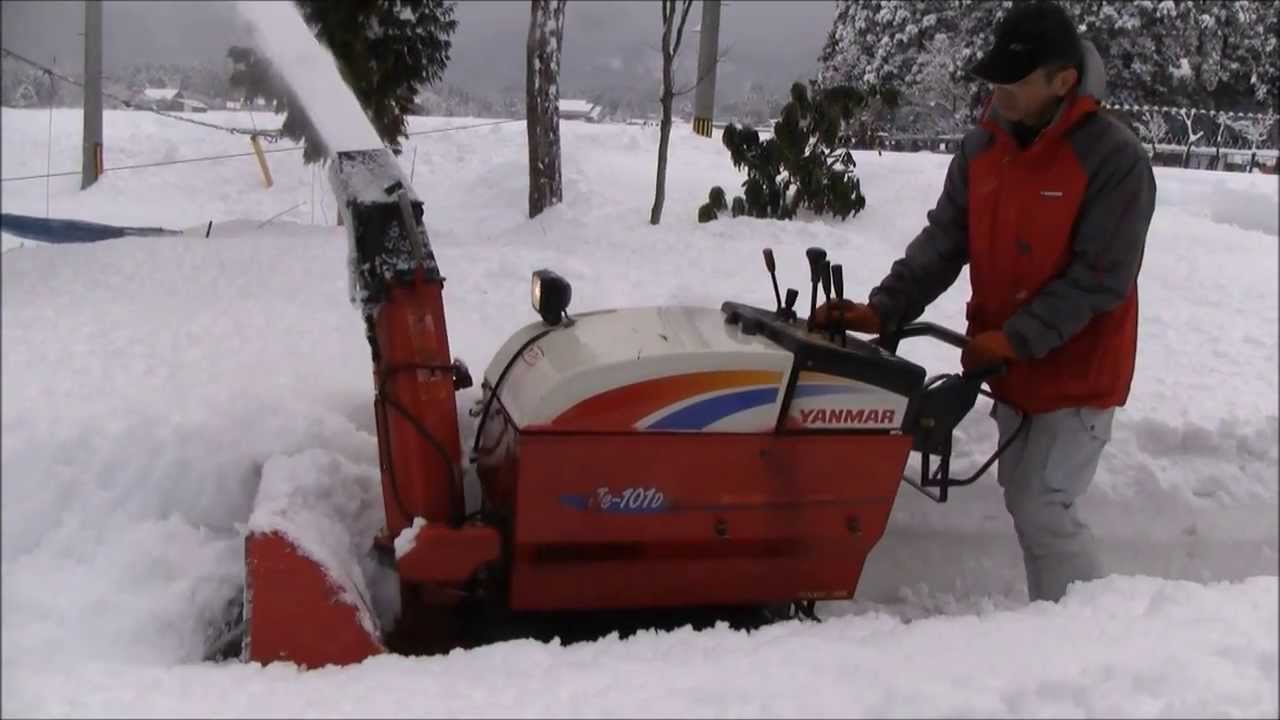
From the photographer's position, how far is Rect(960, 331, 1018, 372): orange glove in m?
2.42

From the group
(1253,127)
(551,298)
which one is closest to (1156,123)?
(1253,127)

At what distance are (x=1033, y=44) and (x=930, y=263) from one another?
28.0 inches

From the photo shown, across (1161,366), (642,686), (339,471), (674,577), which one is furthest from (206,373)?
(1161,366)

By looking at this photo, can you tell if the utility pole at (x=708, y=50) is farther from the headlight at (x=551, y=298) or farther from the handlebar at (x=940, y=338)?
the headlight at (x=551, y=298)

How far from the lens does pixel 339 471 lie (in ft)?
9.13

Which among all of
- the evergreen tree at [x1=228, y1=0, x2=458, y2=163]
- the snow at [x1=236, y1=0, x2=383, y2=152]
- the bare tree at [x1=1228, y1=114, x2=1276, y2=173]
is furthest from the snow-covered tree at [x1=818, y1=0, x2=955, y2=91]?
the snow at [x1=236, y1=0, x2=383, y2=152]

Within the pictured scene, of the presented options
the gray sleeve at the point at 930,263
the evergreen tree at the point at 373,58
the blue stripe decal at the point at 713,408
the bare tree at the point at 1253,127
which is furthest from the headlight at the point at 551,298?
the bare tree at the point at 1253,127

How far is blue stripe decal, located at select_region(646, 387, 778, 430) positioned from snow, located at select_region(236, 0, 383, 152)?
933 millimetres

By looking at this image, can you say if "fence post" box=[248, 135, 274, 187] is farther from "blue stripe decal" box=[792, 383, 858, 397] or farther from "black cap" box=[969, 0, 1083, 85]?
"black cap" box=[969, 0, 1083, 85]

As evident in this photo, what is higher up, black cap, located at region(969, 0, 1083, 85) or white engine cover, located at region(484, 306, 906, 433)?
black cap, located at region(969, 0, 1083, 85)

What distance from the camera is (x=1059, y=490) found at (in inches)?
102

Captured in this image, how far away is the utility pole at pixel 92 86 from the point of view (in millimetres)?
2008

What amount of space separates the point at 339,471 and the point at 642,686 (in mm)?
1385

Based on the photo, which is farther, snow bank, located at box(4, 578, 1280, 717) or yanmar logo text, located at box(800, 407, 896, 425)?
yanmar logo text, located at box(800, 407, 896, 425)
